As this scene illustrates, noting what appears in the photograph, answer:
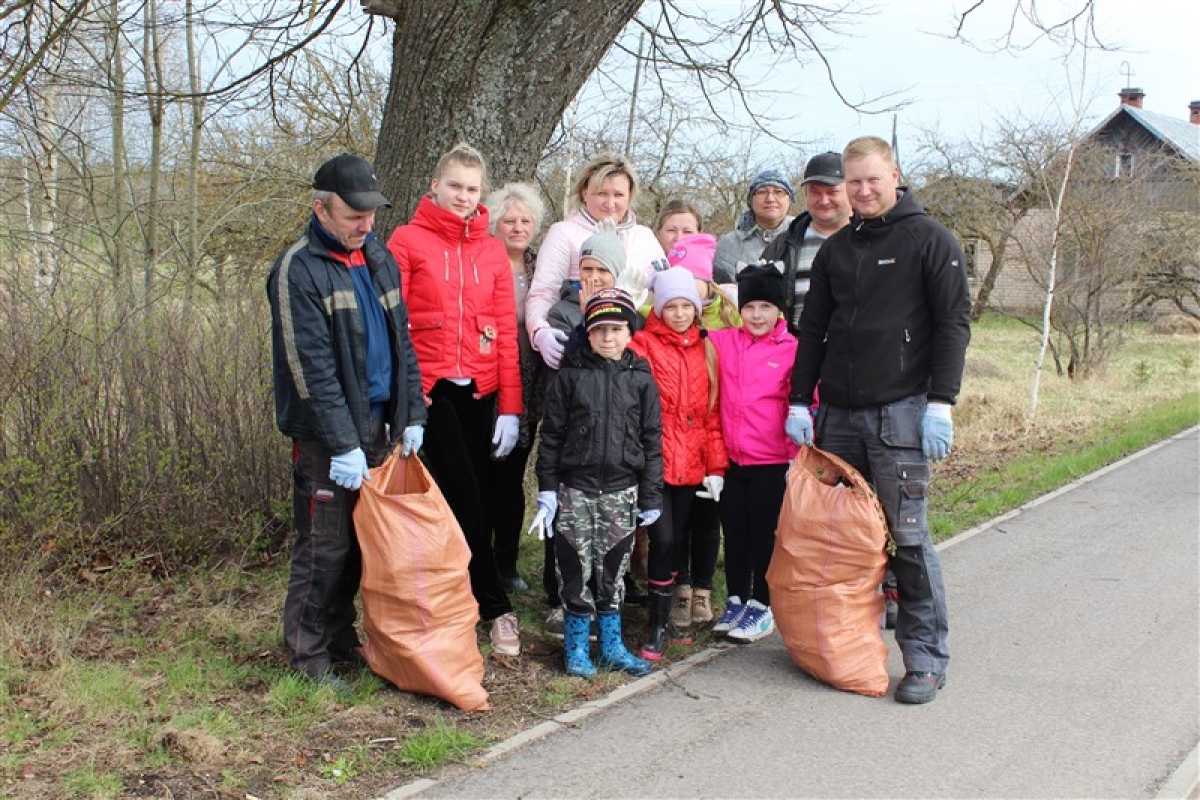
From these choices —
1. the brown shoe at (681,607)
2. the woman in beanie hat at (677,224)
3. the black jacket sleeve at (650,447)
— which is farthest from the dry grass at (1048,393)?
the black jacket sleeve at (650,447)

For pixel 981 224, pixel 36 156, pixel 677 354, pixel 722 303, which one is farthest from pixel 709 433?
pixel 981 224

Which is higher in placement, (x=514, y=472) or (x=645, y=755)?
(x=514, y=472)

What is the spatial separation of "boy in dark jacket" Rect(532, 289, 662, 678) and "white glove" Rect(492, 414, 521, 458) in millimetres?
217

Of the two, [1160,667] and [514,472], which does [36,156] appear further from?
[1160,667]

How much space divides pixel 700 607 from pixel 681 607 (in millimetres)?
97

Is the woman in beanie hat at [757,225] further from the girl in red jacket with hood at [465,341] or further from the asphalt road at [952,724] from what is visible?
the asphalt road at [952,724]

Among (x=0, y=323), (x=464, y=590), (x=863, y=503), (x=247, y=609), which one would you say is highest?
(x=0, y=323)

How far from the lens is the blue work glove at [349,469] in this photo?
396 cm

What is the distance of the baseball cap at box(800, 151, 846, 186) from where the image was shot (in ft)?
16.3

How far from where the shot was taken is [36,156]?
25.9 ft

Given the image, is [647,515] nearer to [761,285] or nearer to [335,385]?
[761,285]

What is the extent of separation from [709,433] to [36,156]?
19.7 feet

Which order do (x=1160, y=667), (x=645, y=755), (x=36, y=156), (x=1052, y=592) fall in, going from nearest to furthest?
(x=645, y=755) < (x=1160, y=667) < (x=1052, y=592) < (x=36, y=156)

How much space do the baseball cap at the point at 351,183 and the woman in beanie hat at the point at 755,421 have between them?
6.00 ft
